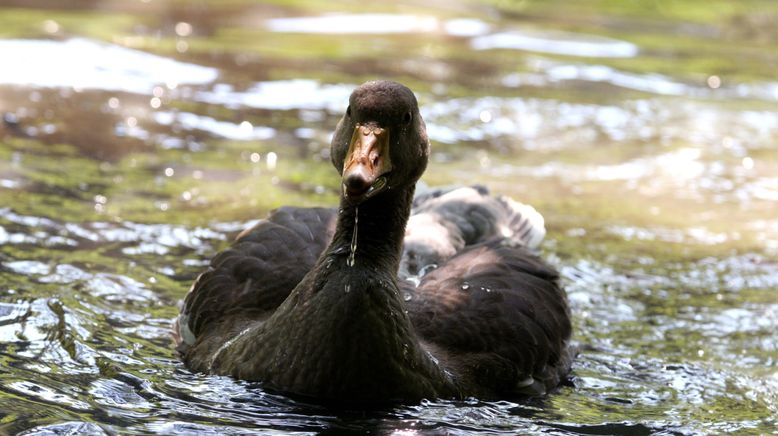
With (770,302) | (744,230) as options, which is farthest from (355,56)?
(770,302)

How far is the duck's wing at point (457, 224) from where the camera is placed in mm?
7340

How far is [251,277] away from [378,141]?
1.40 meters

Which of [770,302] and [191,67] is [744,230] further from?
[191,67]

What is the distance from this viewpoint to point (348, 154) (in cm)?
549

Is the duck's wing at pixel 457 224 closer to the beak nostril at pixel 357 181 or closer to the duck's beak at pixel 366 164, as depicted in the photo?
the duck's beak at pixel 366 164

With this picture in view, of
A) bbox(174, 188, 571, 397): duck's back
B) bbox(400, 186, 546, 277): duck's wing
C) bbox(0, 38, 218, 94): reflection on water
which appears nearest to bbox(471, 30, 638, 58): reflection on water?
bbox(0, 38, 218, 94): reflection on water

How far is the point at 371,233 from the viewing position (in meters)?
5.82

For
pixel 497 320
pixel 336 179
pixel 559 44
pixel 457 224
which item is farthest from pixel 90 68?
pixel 497 320

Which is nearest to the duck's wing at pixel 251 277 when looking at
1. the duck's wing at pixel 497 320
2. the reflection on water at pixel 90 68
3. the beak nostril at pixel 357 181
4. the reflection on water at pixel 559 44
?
the duck's wing at pixel 497 320

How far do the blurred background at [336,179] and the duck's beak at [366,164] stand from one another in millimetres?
1033

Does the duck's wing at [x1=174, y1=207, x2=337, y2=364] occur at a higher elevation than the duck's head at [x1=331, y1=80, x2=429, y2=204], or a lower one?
lower

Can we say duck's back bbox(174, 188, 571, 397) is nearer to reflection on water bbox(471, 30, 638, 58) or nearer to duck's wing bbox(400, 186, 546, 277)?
duck's wing bbox(400, 186, 546, 277)

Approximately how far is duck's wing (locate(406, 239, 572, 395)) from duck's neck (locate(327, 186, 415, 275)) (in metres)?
0.52

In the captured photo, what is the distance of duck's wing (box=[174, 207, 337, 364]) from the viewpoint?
21.1 feet
